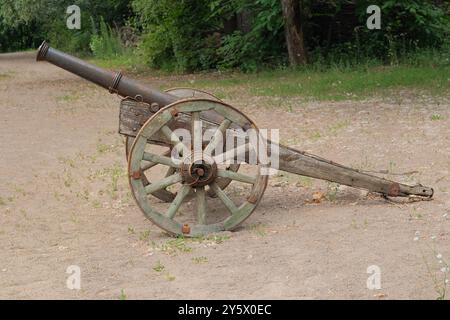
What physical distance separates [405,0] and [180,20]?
6766mm

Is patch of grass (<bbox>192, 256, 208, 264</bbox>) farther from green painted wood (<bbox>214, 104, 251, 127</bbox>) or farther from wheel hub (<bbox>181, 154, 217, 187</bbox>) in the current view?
green painted wood (<bbox>214, 104, 251, 127</bbox>)

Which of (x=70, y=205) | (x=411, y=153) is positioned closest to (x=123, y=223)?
(x=70, y=205)

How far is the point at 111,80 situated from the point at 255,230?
1936mm

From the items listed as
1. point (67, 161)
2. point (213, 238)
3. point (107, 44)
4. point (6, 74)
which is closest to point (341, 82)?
point (67, 161)

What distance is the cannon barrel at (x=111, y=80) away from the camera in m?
7.07

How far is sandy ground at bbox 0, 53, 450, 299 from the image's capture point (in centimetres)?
531

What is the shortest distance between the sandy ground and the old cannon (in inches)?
8.7

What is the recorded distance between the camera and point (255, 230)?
6.71 m

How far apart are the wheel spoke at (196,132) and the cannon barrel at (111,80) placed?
0.47m

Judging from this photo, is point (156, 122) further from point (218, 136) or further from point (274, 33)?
point (274, 33)

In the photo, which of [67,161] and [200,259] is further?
[67,161]

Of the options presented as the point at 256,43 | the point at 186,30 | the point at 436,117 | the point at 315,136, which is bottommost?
the point at 315,136

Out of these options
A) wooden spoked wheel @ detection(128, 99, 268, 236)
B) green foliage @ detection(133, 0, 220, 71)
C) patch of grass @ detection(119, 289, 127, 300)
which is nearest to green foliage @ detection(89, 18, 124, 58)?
green foliage @ detection(133, 0, 220, 71)

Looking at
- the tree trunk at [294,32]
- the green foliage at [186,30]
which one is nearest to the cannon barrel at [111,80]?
the tree trunk at [294,32]
